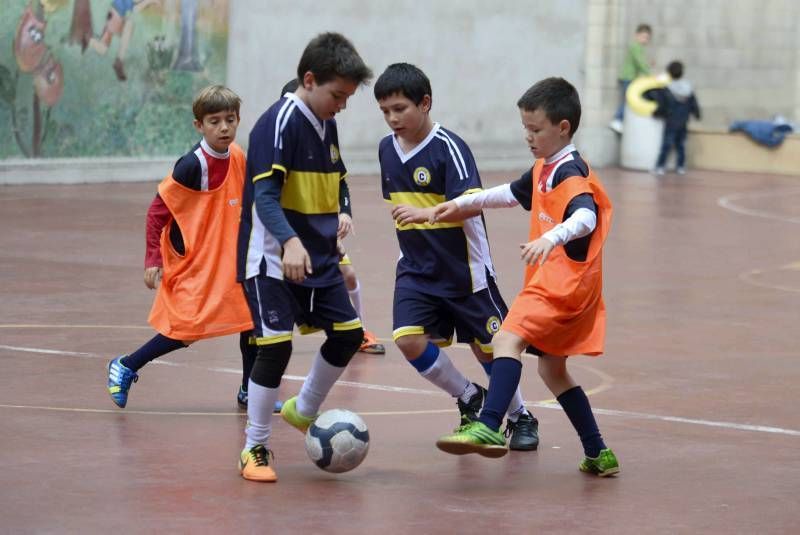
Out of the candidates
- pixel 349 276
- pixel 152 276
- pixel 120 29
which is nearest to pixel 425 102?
pixel 152 276

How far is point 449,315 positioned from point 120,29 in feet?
46.3

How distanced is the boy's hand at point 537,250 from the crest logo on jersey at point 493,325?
0.97 meters

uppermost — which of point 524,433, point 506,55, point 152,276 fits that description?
point 152,276

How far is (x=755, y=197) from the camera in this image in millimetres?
22000

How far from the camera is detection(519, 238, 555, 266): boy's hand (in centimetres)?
595

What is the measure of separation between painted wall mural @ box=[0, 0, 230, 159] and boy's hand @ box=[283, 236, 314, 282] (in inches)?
541

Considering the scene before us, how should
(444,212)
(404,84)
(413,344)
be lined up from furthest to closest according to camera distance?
(413,344)
(404,84)
(444,212)

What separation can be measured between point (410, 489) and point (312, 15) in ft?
56.7

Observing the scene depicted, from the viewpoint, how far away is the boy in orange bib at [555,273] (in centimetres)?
626

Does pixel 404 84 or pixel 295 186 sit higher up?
pixel 404 84

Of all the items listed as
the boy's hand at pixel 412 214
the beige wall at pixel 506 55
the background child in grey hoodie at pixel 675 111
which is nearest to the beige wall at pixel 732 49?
the beige wall at pixel 506 55

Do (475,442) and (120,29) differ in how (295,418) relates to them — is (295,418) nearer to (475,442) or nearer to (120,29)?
(475,442)

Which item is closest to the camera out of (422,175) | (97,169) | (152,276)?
(422,175)

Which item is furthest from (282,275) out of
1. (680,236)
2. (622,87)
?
(622,87)
